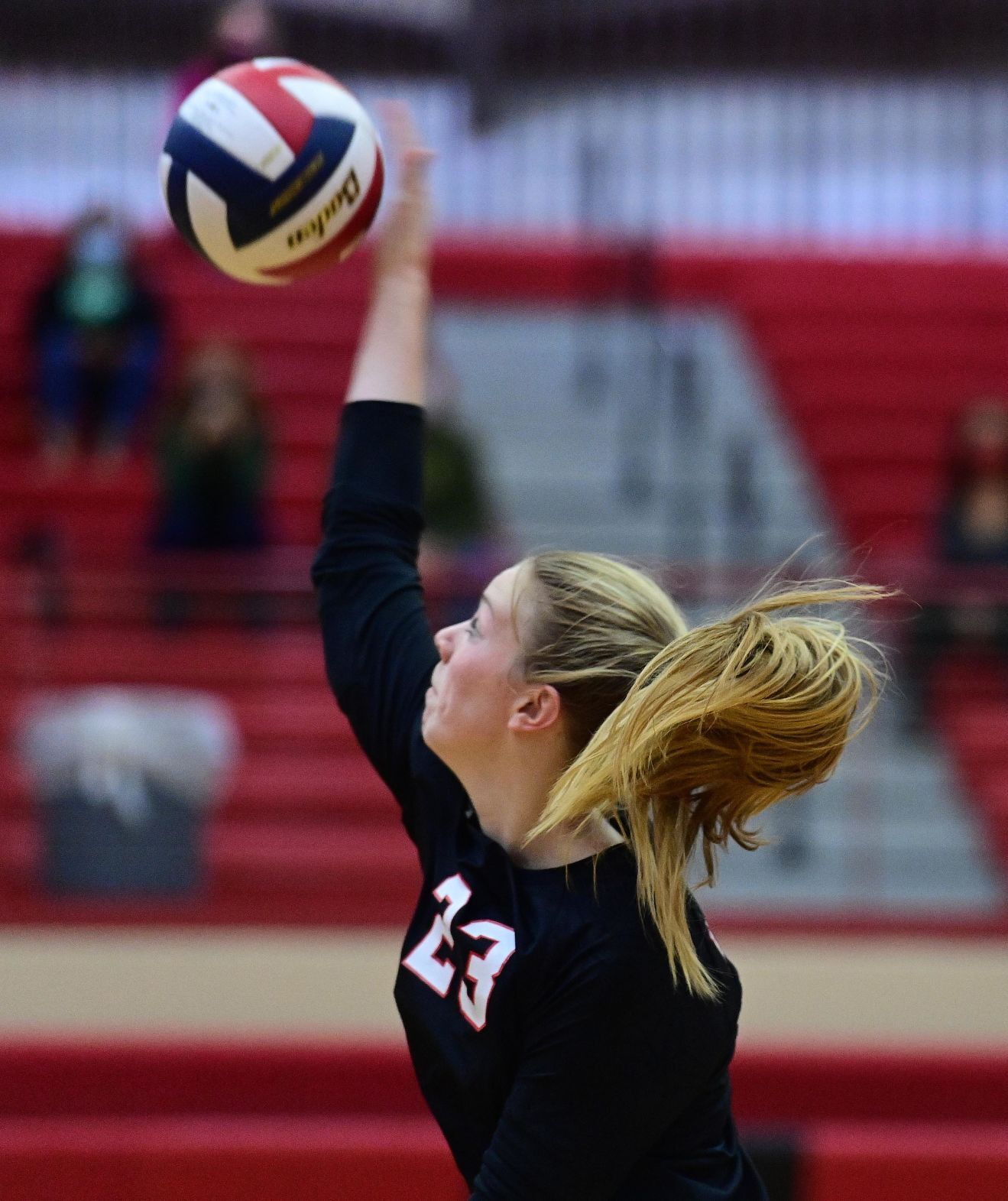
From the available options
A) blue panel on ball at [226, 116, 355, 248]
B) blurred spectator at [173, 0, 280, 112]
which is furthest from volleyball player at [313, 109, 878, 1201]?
blurred spectator at [173, 0, 280, 112]

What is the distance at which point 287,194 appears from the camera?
2184 millimetres

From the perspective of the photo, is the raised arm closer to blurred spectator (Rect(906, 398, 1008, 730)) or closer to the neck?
the neck

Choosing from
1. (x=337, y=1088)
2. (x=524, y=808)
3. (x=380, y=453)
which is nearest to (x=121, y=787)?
(x=337, y=1088)

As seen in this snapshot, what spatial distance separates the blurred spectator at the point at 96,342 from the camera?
638 centimetres

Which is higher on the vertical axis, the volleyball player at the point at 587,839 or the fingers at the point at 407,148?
the fingers at the point at 407,148

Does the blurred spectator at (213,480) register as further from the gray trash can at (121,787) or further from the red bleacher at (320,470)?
the gray trash can at (121,787)

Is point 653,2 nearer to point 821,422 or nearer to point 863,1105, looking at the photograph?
point 821,422

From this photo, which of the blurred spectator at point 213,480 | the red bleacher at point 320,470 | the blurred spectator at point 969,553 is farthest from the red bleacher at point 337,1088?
the blurred spectator at point 213,480

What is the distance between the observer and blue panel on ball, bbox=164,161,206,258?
7.13 feet

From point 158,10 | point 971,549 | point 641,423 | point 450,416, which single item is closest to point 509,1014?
point 971,549

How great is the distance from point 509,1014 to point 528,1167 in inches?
5.9

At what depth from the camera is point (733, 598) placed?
4949mm

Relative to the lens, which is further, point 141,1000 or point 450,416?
point 450,416

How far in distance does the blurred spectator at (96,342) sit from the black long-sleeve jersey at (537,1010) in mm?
4702
